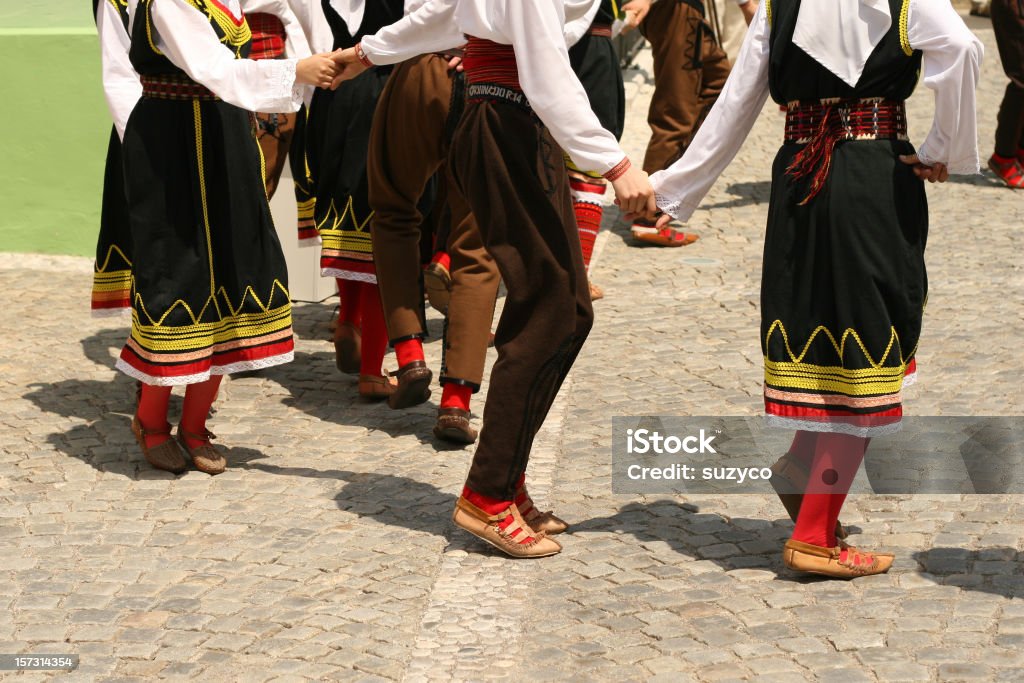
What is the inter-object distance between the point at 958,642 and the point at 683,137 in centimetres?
559

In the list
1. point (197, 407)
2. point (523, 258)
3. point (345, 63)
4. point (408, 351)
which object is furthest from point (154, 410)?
point (523, 258)

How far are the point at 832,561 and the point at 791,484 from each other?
30 centimetres

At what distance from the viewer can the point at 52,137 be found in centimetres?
834

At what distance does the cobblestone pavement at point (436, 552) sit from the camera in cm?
380

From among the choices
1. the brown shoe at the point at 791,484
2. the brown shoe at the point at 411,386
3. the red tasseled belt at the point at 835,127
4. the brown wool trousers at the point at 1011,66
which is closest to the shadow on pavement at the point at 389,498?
the brown shoe at the point at 411,386

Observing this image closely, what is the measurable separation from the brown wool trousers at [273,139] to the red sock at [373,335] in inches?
44.0

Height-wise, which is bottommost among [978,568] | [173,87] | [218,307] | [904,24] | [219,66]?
[978,568]

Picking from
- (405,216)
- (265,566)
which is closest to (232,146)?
(405,216)

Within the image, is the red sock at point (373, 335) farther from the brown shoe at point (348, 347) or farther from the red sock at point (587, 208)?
the red sock at point (587, 208)

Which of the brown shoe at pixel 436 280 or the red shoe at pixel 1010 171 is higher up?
the brown shoe at pixel 436 280

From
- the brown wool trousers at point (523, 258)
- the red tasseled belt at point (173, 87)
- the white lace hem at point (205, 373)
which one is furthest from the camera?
the white lace hem at point (205, 373)

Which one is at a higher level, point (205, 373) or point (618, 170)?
point (618, 170)

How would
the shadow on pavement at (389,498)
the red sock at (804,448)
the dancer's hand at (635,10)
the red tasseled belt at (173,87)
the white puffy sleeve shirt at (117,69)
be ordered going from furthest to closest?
the dancer's hand at (635,10) → the white puffy sleeve shirt at (117,69) → the red tasseled belt at (173,87) → the shadow on pavement at (389,498) → the red sock at (804,448)

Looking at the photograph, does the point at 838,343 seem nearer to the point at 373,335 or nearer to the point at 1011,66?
the point at 373,335
